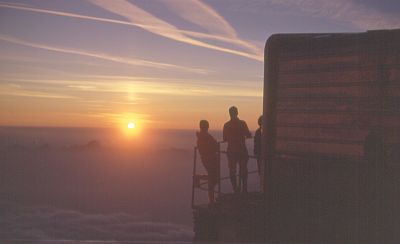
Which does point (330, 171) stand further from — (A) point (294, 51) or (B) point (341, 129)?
(A) point (294, 51)

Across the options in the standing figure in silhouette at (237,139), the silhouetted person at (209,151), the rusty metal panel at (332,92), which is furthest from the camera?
the standing figure in silhouette at (237,139)

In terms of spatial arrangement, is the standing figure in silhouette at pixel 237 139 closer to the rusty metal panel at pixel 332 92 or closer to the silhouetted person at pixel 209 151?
the silhouetted person at pixel 209 151

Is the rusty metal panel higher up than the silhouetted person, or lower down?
higher up

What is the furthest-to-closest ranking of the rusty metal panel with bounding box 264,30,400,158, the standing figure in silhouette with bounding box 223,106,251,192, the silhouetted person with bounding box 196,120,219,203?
the standing figure in silhouette with bounding box 223,106,251,192
the silhouetted person with bounding box 196,120,219,203
the rusty metal panel with bounding box 264,30,400,158

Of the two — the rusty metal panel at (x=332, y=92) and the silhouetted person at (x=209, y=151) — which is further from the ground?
the rusty metal panel at (x=332, y=92)

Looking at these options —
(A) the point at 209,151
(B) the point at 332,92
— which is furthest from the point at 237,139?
(B) the point at 332,92

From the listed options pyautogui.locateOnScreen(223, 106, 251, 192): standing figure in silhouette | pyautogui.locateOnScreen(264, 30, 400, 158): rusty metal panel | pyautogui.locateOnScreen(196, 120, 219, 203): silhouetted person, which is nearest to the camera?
pyautogui.locateOnScreen(264, 30, 400, 158): rusty metal panel

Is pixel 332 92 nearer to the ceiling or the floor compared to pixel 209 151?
nearer to the ceiling

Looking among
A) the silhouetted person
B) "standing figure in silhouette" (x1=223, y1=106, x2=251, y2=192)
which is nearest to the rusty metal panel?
"standing figure in silhouette" (x1=223, y1=106, x2=251, y2=192)

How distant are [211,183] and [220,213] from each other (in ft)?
2.86

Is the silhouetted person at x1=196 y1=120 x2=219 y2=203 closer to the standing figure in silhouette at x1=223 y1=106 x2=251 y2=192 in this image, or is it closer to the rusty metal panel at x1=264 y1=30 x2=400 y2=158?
the standing figure in silhouette at x1=223 y1=106 x2=251 y2=192

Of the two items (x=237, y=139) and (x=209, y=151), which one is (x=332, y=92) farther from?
(x=209, y=151)

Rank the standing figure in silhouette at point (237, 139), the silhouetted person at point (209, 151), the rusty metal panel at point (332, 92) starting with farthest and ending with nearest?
1. the standing figure in silhouette at point (237, 139)
2. the silhouetted person at point (209, 151)
3. the rusty metal panel at point (332, 92)

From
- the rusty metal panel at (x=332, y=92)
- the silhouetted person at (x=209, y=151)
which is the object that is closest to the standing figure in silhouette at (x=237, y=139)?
the silhouetted person at (x=209, y=151)
